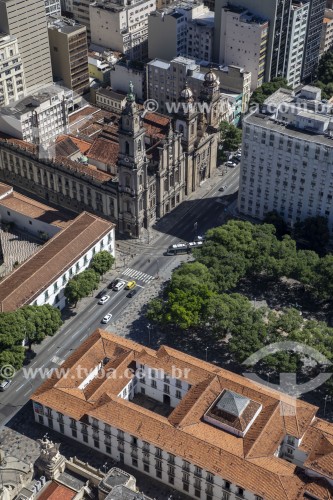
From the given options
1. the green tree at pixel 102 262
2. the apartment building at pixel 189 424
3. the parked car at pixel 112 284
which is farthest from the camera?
the parked car at pixel 112 284

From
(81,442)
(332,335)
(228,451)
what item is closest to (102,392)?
(81,442)

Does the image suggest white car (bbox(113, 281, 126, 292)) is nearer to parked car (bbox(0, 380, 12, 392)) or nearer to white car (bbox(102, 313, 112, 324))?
white car (bbox(102, 313, 112, 324))

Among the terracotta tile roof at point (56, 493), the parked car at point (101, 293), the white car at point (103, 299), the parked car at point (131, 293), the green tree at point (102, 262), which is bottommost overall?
the parked car at point (101, 293)

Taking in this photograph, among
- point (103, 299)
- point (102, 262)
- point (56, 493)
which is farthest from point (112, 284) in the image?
point (56, 493)

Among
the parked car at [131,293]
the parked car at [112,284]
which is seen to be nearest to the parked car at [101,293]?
the parked car at [112,284]

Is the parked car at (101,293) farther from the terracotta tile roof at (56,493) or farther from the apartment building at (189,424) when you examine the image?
the terracotta tile roof at (56,493)

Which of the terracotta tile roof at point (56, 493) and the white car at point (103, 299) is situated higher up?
the terracotta tile roof at point (56, 493)

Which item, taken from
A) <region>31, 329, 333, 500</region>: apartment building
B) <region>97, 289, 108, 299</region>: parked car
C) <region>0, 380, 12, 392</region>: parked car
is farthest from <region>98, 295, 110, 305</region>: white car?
<region>0, 380, 12, 392</region>: parked car

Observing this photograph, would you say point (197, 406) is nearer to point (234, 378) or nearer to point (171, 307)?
point (234, 378)
